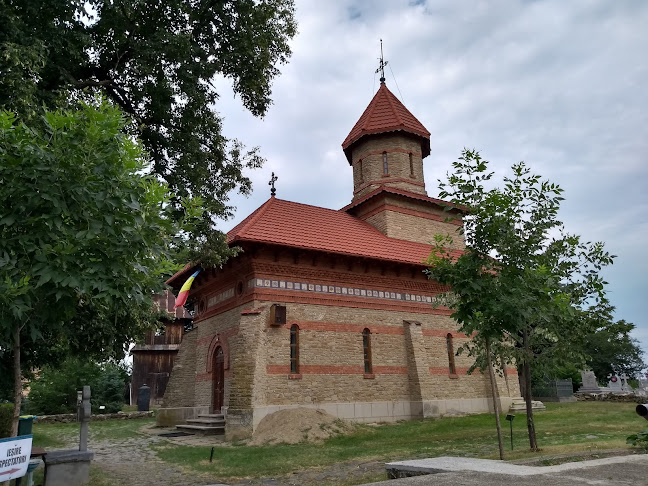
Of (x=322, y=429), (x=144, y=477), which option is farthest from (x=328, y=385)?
(x=144, y=477)

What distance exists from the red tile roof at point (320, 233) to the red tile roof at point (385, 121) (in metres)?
4.88

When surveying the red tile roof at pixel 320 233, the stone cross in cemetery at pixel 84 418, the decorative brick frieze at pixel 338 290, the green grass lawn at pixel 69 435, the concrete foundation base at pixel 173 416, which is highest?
the red tile roof at pixel 320 233

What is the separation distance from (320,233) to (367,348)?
4.60m

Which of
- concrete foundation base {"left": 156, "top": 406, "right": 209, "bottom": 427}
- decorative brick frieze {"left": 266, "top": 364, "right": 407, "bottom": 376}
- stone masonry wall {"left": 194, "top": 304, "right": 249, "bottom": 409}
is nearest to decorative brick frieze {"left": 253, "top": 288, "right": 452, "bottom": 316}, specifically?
stone masonry wall {"left": 194, "top": 304, "right": 249, "bottom": 409}

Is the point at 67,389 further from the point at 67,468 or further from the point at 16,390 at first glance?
the point at 16,390

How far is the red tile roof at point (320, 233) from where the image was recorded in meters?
16.5

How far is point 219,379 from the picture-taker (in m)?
17.9

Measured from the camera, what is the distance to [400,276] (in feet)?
62.2

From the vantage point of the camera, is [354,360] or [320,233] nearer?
[354,360]

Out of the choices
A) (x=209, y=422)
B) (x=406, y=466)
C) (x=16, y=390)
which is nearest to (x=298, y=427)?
(x=209, y=422)

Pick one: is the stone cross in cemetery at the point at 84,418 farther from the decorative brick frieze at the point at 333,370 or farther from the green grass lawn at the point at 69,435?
the decorative brick frieze at the point at 333,370

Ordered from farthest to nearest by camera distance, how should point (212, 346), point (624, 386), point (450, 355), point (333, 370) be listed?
point (624, 386) → point (450, 355) → point (212, 346) → point (333, 370)

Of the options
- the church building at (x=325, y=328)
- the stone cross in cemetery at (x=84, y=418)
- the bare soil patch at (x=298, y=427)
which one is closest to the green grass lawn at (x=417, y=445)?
the bare soil patch at (x=298, y=427)

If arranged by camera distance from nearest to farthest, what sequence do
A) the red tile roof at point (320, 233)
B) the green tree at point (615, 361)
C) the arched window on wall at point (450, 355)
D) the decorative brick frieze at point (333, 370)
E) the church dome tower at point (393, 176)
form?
the decorative brick frieze at point (333, 370) < the red tile roof at point (320, 233) < the arched window on wall at point (450, 355) < the church dome tower at point (393, 176) < the green tree at point (615, 361)
